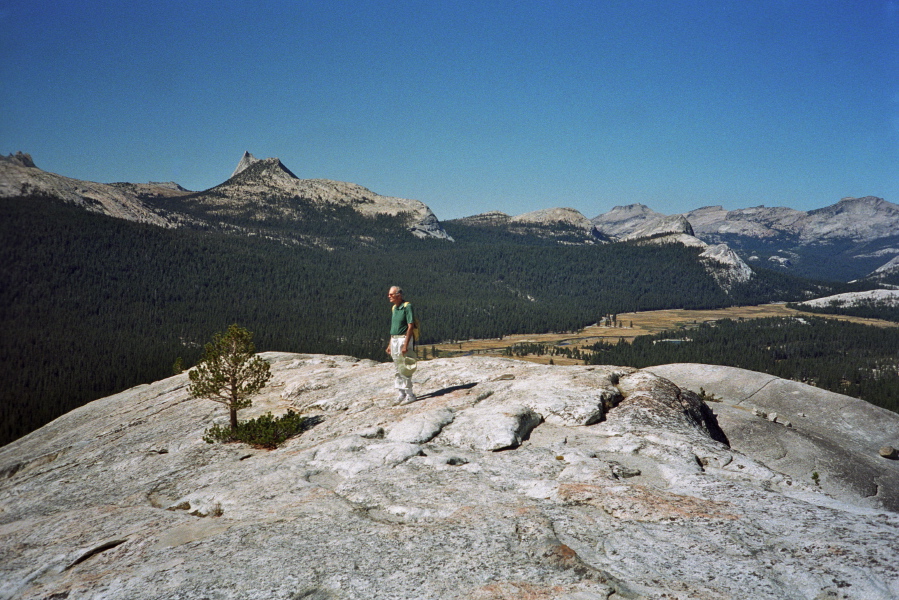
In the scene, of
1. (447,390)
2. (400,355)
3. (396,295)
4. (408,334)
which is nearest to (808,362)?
(447,390)

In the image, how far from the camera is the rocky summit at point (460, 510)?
903 cm

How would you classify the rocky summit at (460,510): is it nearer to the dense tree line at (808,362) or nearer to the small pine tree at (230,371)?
the small pine tree at (230,371)

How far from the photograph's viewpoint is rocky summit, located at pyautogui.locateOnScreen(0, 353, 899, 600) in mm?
9031

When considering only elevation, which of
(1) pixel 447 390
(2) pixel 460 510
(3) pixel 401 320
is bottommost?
(2) pixel 460 510

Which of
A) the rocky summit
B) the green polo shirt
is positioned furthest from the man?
the rocky summit

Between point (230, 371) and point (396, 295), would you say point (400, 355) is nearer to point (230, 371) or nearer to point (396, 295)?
point (396, 295)

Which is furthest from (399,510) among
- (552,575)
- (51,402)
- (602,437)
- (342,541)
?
(51,402)

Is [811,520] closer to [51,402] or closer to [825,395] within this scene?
[825,395]

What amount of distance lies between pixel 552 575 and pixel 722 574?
288 cm

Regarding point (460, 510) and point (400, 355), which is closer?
point (460, 510)

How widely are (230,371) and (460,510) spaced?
16.5m

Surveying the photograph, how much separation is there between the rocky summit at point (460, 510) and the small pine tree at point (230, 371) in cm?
224

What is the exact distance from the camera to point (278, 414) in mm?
27266

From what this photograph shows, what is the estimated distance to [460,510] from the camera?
12188 millimetres
